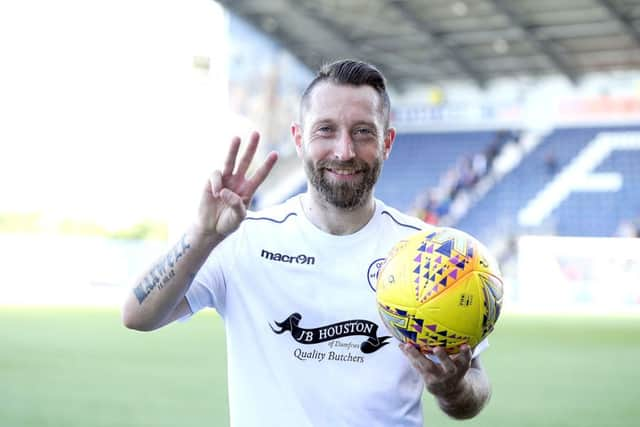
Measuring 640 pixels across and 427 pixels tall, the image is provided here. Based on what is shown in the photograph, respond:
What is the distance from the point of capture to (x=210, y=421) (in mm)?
5617

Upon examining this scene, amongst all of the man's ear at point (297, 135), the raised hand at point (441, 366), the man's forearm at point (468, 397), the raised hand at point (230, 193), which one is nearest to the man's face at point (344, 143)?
the man's ear at point (297, 135)

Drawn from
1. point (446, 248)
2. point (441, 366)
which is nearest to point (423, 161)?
point (446, 248)

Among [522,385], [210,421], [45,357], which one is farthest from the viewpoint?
[45,357]

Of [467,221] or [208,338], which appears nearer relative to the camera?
[208,338]

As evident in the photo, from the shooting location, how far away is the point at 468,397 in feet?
8.91

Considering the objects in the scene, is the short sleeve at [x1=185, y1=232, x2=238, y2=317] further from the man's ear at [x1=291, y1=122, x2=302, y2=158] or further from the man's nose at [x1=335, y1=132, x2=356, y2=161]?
the man's nose at [x1=335, y1=132, x2=356, y2=161]

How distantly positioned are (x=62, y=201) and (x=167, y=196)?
4.16 meters

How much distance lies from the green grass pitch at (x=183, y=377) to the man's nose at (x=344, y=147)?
3.34 meters

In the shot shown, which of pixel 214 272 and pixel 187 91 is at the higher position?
pixel 187 91

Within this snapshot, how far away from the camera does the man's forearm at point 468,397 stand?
2.64 meters

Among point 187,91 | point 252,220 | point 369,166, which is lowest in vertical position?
point 252,220

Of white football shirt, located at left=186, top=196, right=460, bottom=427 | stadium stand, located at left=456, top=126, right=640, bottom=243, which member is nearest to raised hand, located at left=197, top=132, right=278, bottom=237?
white football shirt, located at left=186, top=196, right=460, bottom=427

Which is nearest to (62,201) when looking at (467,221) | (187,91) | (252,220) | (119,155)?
(119,155)

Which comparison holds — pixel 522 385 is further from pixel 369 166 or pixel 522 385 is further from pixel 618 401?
pixel 369 166
